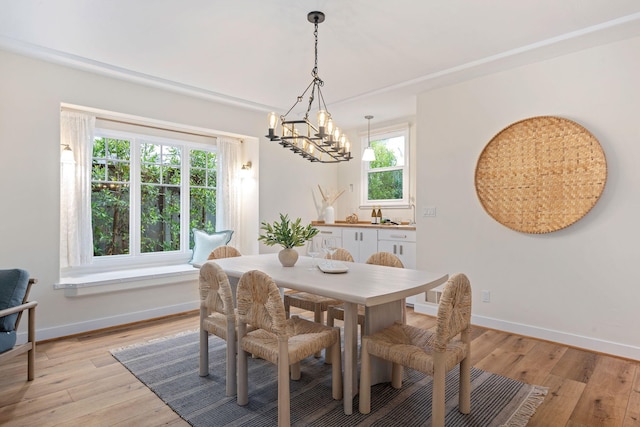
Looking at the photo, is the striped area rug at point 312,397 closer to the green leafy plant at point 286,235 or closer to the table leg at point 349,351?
the table leg at point 349,351

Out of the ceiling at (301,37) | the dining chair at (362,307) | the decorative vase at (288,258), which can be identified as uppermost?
the ceiling at (301,37)

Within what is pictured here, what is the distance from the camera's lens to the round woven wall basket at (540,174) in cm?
298

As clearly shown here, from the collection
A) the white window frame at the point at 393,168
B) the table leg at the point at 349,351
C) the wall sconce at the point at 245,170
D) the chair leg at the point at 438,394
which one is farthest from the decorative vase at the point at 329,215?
the chair leg at the point at 438,394

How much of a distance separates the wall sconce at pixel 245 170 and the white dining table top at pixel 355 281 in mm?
2324

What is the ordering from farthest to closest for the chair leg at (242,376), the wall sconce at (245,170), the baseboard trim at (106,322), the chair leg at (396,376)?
the wall sconce at (245,170) < the baseboard trim at (106,322) < the chair leg at (396,376) < the chair leg at (242,376)

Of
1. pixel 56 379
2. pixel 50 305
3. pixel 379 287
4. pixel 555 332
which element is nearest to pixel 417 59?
pixel 379 287

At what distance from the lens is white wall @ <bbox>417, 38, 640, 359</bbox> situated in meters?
2.86

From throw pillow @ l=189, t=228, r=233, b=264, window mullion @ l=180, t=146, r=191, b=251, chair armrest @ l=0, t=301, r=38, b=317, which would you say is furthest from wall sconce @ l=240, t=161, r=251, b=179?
chair armrest @ l=0, t=301, r=38, b=317

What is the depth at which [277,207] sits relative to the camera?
517 cm

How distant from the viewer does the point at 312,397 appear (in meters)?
2.27

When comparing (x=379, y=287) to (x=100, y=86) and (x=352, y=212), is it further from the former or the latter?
(x=352, y=212)

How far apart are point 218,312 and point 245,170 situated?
9.74 feet

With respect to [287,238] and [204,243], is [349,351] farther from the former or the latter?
[204,243]

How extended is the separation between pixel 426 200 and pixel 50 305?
383cm
